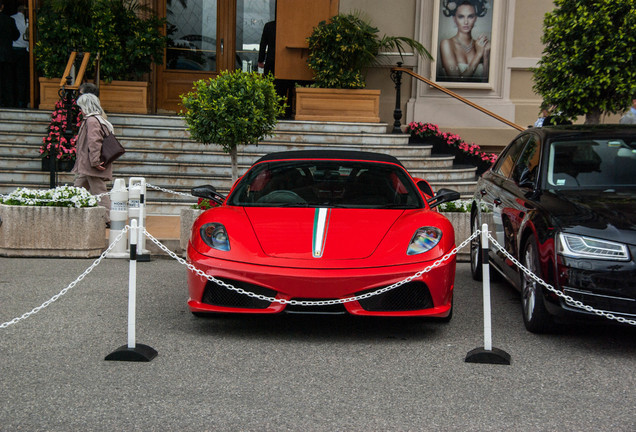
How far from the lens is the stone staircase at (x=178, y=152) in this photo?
12.4m

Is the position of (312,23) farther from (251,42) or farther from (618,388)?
(618,388)

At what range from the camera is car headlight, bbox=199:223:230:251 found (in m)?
5.96

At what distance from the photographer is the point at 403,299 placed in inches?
227

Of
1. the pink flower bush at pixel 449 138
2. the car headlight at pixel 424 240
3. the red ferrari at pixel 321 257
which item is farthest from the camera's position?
the pink flower bush at pixel 449 138

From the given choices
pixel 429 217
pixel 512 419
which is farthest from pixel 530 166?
pixel 512 419

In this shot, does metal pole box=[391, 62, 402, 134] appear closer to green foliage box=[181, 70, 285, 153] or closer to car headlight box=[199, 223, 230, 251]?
green foliage box=[181, 70, 285, 153]

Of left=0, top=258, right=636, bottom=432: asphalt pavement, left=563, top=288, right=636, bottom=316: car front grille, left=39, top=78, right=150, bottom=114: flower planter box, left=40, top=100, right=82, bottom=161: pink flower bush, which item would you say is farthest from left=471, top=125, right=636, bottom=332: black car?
left=39, top=78, right=150, bottom=114: flower planter box

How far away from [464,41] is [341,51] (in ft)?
9.86

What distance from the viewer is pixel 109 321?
6312mm

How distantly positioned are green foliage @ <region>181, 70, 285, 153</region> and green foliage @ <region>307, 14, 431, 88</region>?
175 inches

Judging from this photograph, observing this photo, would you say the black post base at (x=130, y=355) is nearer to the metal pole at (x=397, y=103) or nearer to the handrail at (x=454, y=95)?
the metal pole at (x=397, y=103)

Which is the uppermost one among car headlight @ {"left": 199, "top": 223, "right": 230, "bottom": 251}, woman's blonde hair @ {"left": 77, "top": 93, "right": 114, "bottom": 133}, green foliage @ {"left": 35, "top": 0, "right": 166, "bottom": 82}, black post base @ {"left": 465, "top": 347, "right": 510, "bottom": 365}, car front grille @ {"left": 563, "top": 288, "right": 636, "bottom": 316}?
green foliage @ {"left": 35, "top": 0, "right": 166, "bottom": 82}

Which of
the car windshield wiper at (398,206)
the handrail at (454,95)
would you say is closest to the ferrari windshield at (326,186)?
the car windshield wiper at (398,206)

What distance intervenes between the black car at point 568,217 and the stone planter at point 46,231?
4.37 m
